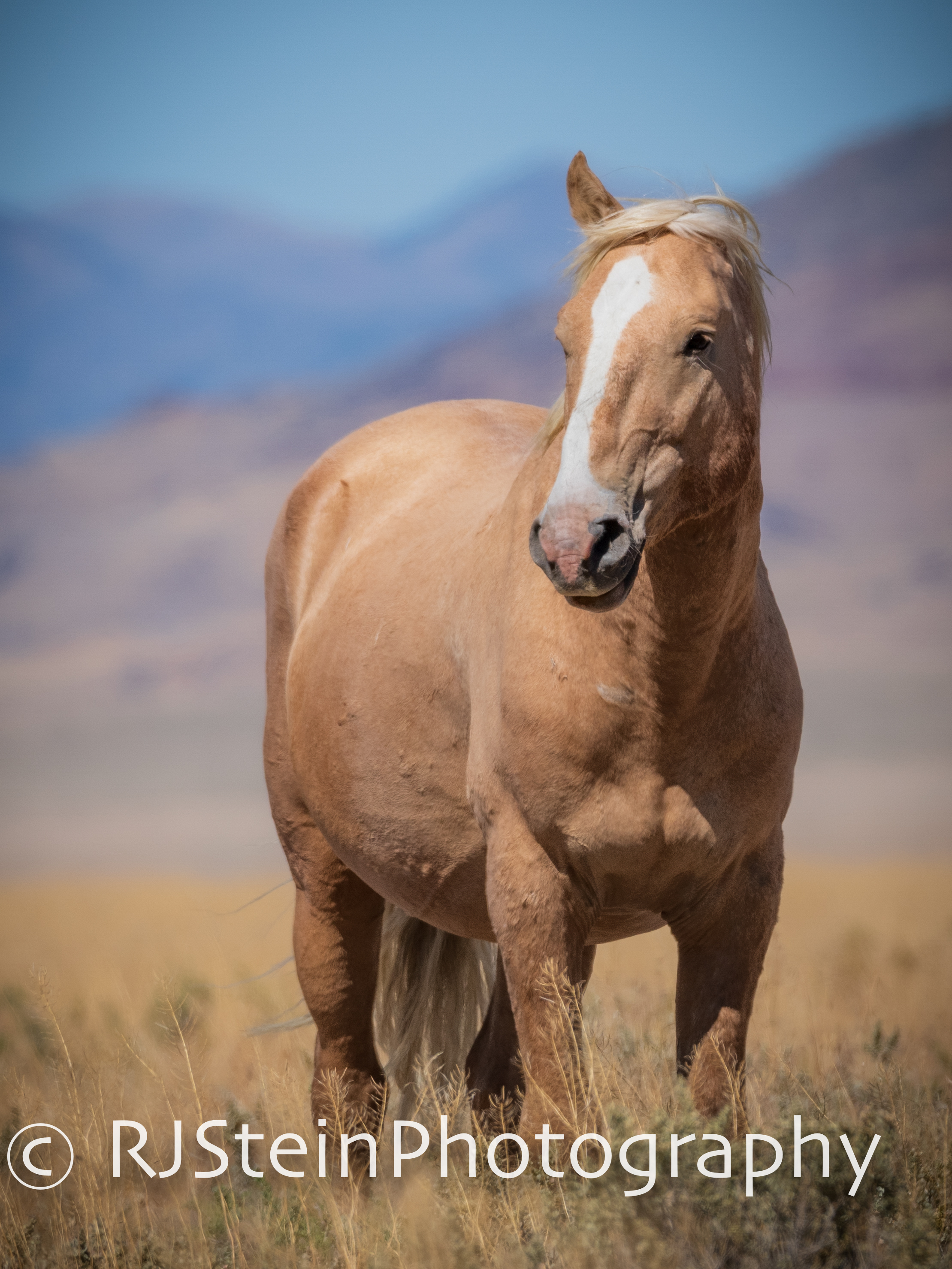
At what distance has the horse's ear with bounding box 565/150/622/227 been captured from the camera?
2945 millimetres

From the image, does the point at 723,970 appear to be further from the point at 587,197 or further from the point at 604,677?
the point at 587,197

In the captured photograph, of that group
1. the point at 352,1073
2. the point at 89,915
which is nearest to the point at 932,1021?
the point at 352,1073

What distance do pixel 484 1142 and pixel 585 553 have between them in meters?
2.07

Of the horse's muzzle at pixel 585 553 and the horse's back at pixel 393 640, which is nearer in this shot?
the horse's muzzle at pixel 585 553

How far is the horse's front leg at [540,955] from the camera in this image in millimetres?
2834

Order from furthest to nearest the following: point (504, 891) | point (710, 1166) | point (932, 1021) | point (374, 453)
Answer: point (932, 1021) → point (374, 453) → point (504, 891) → point (710, 1166)

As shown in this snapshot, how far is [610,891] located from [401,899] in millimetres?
1015

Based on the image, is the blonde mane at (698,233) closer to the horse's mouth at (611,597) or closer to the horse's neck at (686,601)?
the horse's neck at (686,601)

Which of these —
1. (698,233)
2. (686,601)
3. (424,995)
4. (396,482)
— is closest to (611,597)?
(686,601)

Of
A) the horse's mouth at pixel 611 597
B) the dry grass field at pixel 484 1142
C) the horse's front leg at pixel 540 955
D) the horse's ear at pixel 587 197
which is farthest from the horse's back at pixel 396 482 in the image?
the dry grass field at pixel 484 1142

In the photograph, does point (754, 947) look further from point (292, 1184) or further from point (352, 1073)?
point (292, 1184)

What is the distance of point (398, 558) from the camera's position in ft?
12.8

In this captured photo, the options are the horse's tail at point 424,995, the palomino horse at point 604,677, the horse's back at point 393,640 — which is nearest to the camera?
the palomino horse at point 604,677

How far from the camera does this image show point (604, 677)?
2.82m
